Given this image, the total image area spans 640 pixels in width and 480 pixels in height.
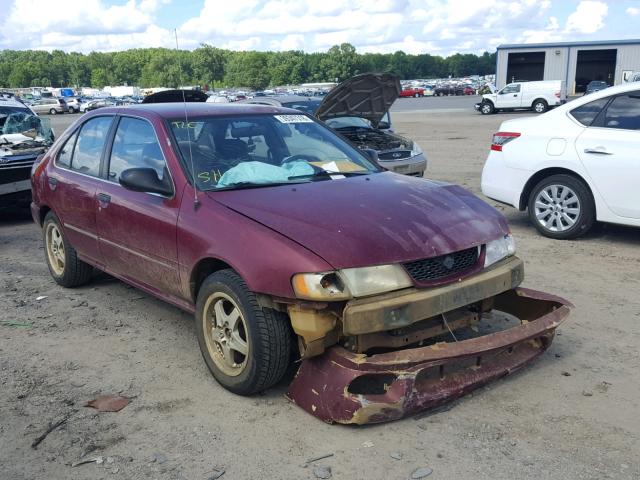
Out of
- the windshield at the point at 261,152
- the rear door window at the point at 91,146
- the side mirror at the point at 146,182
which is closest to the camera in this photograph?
the side mirror at the point at 146,182

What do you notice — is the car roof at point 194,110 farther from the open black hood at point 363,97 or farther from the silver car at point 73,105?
the silver car at point 73,105

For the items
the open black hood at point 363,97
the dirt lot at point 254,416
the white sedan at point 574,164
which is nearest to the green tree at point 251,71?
the open black hood at point 363,97

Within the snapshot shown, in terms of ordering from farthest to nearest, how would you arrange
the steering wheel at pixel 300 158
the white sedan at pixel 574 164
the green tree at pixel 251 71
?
the green tree at pixel 251 71 → the white sedan at pixel 574 164 → the steering wheel at pixel 300 158

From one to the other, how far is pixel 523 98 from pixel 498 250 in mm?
33839

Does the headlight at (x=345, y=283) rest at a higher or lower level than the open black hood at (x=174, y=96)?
lower

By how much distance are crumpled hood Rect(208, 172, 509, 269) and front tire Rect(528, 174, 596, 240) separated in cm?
310

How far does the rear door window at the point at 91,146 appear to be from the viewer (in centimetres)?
520

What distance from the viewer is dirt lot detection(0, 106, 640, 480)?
3.11 meters

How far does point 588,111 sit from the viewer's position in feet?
22.6

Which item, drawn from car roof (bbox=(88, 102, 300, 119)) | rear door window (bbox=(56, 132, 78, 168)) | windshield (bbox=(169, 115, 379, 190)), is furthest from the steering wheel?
rear door window (bbox=(56, 132, 78, 168))

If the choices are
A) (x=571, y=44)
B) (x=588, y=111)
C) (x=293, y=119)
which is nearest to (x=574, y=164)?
(x=588, y=111)

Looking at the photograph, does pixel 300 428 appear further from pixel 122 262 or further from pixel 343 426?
Answer: pixel 122 262

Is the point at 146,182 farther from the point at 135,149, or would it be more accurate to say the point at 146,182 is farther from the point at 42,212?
the point at 42,212

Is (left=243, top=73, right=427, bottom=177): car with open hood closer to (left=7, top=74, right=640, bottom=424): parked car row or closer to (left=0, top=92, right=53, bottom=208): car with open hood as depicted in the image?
(left=0, top=92, right=53, bottom=208): car with open hood
